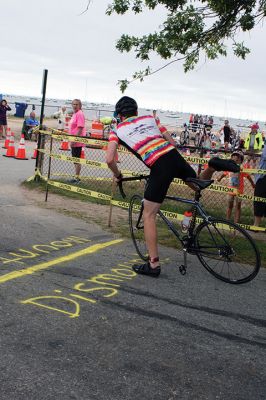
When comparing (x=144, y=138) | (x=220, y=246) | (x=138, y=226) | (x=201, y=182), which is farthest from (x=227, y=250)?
(x=144, y=138)

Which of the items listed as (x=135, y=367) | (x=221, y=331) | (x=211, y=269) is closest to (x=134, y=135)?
(x=211, y=269)

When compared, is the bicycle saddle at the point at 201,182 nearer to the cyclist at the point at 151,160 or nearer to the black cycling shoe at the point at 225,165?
the cyclist at the point at 151,160

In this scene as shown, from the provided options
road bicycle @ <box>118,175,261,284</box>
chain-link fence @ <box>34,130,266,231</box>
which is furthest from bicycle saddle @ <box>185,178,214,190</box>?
chain-link fence @ <box>34,130,266,231</box>

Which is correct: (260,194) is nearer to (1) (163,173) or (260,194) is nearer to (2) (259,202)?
(2) (259,202)

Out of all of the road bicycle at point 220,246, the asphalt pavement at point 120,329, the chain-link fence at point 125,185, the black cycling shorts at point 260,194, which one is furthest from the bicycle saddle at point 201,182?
the black cycling shorts at point 260,194

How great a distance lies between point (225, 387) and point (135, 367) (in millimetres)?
622

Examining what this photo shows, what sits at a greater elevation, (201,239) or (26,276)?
(201,239)

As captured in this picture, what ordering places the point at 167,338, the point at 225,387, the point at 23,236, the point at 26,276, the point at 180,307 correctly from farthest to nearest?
the point at 23,236 → the point at 26,276 → the point at 180,307 → the point at 167,338 → the point at 225,387

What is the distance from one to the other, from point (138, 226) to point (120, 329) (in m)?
2.53

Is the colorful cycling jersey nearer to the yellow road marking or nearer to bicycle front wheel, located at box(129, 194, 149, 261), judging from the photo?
bicycle front wheel, located at box(129, 194, 149, 261)

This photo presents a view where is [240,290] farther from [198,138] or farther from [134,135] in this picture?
[198,138]

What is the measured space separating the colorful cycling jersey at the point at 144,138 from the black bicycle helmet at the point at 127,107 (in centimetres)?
9

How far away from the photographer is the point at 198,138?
29.8 metres

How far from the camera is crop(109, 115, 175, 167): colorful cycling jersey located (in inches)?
199
